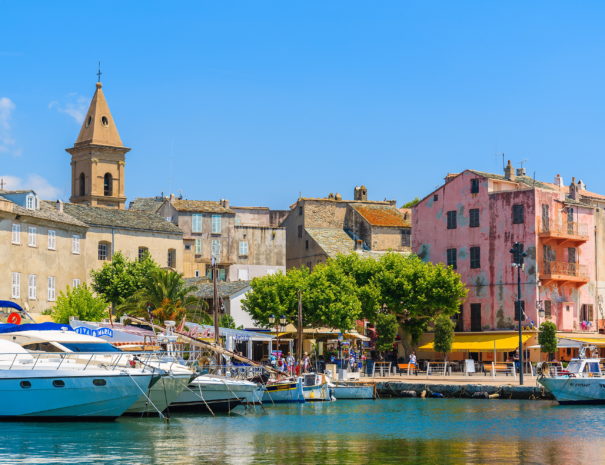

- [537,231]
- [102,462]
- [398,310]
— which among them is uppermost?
[537,231]

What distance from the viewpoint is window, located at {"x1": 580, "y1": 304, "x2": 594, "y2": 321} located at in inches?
2943

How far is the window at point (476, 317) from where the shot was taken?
7419 centimetres

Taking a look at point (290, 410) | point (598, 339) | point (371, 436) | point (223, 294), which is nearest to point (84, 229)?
point (223, 294)

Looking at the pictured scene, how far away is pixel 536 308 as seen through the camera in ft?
234

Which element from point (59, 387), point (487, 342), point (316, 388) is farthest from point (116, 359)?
point (487, 342)

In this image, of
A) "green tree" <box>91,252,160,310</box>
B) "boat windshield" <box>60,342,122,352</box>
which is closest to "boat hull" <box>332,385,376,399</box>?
"boat windshield" <box>60,342,122,352</box>

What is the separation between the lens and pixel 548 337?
66.1 meters

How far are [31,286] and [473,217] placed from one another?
29262 millimetres

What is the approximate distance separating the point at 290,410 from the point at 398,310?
24.3 m

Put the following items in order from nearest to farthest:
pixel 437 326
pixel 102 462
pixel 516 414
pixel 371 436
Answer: pixel 102 462
pixel 371 436
pixel 516 414
pixel 437 326

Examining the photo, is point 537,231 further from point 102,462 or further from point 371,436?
point 102,462

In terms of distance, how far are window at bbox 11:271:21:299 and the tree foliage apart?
30.7 meters

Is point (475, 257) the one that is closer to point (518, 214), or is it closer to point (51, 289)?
point (518, 214)

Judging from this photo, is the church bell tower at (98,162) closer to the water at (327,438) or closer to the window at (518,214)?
the window at (518,214)
